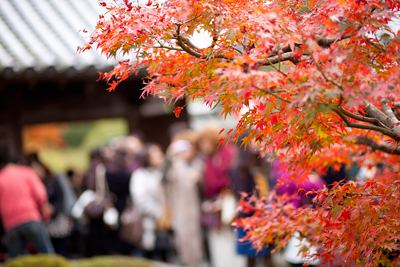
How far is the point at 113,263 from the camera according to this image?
4.96m

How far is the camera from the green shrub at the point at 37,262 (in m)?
4.98

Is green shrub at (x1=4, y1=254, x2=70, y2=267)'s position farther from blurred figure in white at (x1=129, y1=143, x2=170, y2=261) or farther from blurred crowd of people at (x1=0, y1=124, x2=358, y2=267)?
blurred figure in white at (x1=129, y1=143, x2=170, y2=261)

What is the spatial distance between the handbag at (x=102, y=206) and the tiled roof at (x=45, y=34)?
1787mm

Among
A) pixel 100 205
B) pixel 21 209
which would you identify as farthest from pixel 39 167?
pixel 100 205

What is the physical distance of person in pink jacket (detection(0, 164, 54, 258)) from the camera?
5254 mm

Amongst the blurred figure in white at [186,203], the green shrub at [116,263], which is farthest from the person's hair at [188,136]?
the green shrub at [116,263]

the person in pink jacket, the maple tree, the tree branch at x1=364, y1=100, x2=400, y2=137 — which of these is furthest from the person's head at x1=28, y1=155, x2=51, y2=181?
the tree branch at x1=364, y1=100, x2=400, y2=137

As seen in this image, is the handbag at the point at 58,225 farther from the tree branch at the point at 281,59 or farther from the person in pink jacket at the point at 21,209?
the tree branch at the point at 281,59

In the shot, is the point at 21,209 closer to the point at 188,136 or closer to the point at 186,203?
the point at 186,203

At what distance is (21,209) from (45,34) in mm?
3376

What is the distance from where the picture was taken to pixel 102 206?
5.58 m

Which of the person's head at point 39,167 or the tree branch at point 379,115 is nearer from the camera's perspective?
the tree branch at point 379,115

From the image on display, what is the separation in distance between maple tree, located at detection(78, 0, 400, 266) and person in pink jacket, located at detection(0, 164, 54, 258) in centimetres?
412

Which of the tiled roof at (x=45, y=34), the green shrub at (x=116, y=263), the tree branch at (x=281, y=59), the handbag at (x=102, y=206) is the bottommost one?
the green shrub at (x=116, y=263)
